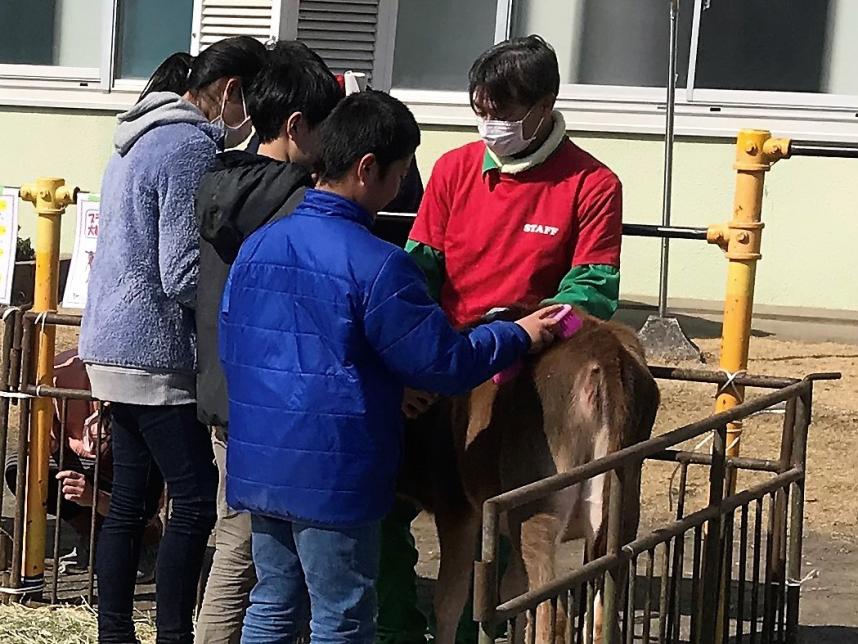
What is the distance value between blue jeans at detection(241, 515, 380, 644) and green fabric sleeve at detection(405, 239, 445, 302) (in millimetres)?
1034

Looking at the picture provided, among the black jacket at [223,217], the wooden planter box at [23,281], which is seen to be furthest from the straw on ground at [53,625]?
the wooden planter box at [23,281]

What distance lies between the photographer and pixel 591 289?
4.20 metres

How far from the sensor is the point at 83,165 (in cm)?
1165

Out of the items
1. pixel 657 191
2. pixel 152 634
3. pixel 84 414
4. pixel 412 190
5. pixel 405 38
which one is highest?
pixel 405 38

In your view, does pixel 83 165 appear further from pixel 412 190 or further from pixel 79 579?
pixel 412 190

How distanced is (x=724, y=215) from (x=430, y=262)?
19.8ft

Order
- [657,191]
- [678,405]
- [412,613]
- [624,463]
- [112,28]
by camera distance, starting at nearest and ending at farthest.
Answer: [624,463], [412,613], [678,405], [657,191], [112,28]

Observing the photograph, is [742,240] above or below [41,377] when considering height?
above

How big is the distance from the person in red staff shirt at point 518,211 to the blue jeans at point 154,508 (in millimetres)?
669

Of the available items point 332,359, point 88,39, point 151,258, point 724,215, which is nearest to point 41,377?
point 151,258

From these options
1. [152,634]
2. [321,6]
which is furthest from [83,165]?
[152,634]

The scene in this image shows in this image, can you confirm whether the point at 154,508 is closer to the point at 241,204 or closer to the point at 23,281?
the point at 241,204

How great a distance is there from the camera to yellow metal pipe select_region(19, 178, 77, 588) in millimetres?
5547

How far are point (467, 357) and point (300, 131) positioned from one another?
2.93ft
